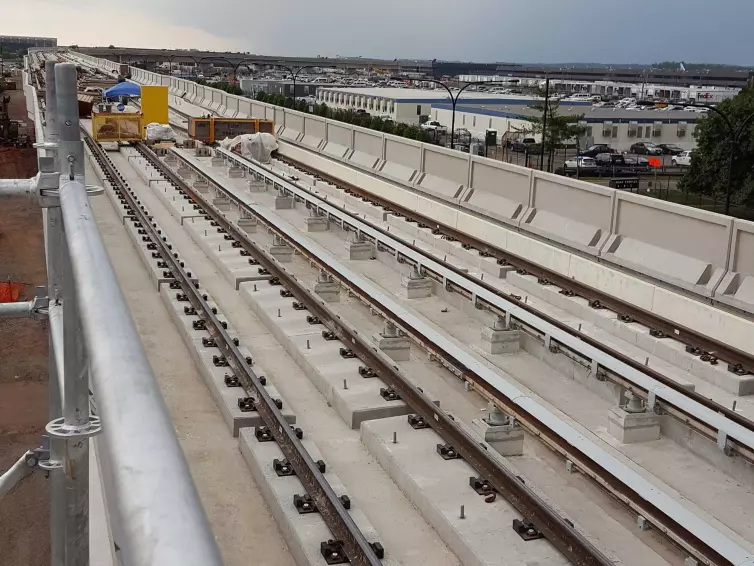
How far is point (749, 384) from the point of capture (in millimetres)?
11062

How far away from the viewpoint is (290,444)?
8.70 m

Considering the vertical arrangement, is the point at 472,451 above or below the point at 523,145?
above

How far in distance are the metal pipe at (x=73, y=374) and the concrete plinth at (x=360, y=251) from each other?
14.5 m

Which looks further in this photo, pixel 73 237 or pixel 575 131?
pixel 575 131

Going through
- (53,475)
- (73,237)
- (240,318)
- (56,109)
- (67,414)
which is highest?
(56,109)

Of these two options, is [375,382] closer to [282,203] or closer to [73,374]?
[73,374]

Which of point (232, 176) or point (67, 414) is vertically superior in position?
point (67, 414)

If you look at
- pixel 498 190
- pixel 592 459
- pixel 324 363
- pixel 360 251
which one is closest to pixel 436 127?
pixel 498 190

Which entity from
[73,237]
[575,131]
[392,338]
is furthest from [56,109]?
[575,131]

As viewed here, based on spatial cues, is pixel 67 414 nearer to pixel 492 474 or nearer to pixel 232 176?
pixel 492 474

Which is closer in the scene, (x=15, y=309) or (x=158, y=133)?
(x=15, y=309)

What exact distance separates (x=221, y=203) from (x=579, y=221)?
9322 millimetres

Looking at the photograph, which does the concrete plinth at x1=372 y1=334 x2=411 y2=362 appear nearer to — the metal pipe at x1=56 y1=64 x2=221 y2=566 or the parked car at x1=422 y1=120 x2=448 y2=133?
the metal pipe at x1=56 y1=64 x2=221 y2=566

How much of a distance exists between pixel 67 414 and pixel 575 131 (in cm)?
4622
